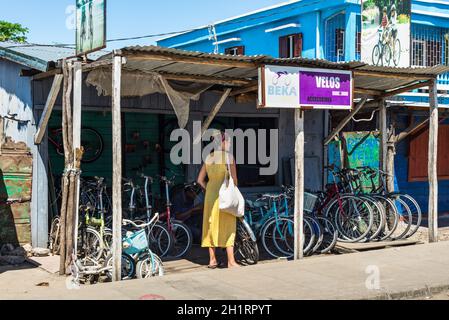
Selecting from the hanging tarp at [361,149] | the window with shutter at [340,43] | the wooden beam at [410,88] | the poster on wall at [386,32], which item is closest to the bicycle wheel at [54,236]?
the wooden beam at [410,88]

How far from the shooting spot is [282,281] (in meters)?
7.62

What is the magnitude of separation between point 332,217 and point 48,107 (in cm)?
504

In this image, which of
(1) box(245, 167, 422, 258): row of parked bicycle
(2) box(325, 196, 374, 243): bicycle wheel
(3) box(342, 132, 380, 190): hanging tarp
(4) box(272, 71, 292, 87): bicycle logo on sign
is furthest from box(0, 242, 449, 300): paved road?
(3) box(342, 132, 380, 190): hanging tarp

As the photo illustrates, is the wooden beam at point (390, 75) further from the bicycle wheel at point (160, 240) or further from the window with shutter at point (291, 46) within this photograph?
the window with shutter at point (291, 46)

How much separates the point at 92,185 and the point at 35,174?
889 millimetres

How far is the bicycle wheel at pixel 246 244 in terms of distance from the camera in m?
8.89

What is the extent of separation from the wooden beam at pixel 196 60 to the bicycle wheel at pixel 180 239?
2.59 metres

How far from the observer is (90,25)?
792 centimetres

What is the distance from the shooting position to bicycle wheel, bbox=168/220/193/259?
9.39 m

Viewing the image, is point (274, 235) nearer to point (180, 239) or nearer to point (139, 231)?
point (180, 239)

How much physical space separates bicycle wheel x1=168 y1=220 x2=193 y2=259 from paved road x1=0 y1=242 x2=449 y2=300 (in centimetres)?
124

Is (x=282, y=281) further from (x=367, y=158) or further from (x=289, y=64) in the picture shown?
(x=367, y=158)
